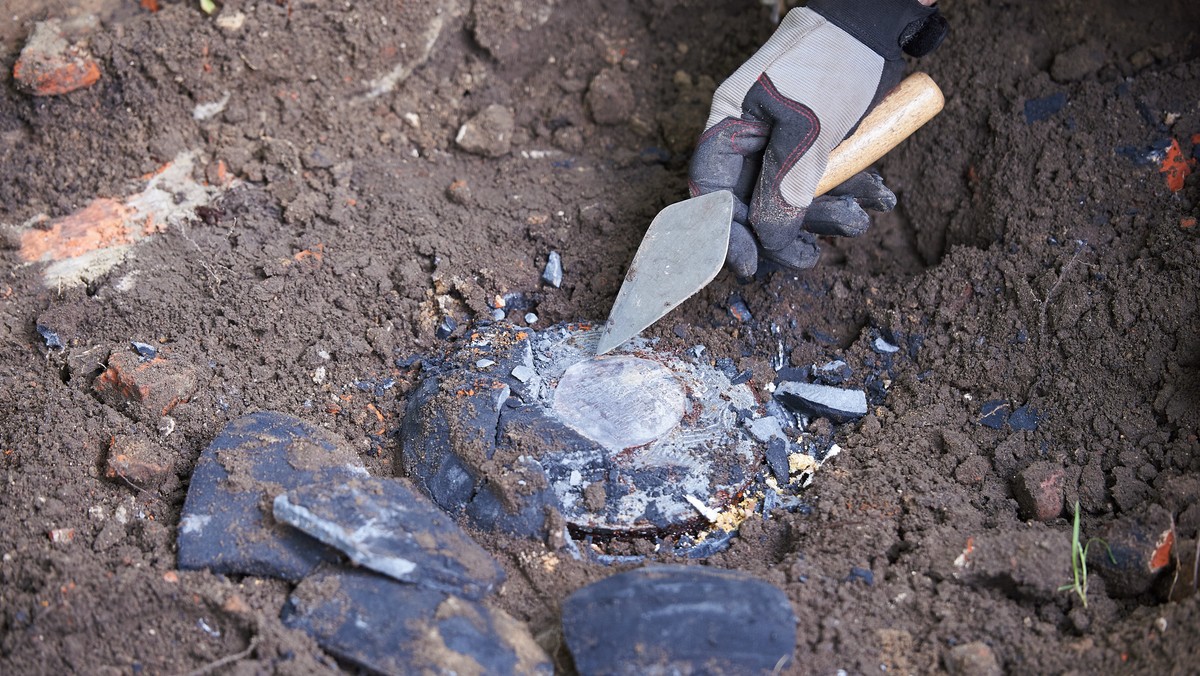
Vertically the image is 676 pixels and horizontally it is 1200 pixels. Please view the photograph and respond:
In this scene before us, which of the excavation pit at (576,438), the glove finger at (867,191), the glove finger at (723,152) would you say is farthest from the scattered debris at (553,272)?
the glove finger at (867,191)

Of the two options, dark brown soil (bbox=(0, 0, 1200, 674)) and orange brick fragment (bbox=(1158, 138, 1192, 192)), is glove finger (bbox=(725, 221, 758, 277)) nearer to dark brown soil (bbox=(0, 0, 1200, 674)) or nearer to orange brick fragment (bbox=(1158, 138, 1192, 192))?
dark brown soil (bbox=(0, 0, 1200, 674))

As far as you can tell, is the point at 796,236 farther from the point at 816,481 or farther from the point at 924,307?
the point at 816,481

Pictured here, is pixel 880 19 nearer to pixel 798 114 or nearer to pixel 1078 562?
pixel 798 114

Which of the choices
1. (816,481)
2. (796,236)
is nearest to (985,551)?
(816,481)

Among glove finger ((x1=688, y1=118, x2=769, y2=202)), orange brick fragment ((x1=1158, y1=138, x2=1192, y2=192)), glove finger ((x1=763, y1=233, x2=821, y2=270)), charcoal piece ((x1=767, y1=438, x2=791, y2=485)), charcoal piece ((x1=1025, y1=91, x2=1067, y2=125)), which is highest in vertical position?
charcoal piece ((x1=1025, y1=91, x2=1067, y2=125))

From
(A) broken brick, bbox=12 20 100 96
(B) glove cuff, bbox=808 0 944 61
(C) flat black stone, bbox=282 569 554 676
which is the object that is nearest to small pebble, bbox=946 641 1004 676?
(C) flat black stone, bbox=282 569 554 676

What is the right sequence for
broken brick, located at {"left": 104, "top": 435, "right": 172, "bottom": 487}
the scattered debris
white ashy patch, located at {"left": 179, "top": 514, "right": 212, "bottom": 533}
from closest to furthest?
1. white ashy patch, located at {"left": 179, "top": 514, "right": 212, "bottom": 533}
2. broken brick, located at {"left": 104, "top": 435, "right": 172, "bottom": 487}
3. the scattered debris

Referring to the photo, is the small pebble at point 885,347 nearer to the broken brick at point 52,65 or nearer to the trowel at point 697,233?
the trowel at point 697,233

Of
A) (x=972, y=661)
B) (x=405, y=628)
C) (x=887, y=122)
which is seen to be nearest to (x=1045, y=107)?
(x=887, y=122)

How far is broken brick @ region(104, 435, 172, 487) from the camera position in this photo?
103 inches

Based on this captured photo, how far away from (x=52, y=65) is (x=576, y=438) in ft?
8.35

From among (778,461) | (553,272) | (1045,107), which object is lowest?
(778,461)

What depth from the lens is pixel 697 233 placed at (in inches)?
117

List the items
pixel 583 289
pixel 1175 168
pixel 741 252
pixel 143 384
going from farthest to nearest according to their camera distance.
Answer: pixel 583 289 < pixel 1175 168 < pixel 741 252 < pixel 143 384
